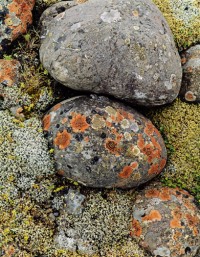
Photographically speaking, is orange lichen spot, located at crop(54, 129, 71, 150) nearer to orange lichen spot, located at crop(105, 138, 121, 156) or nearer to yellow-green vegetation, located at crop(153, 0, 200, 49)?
orange lichen spot, located at crop(105, 138, 121, 156)

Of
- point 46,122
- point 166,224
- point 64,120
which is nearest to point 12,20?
point 46,122

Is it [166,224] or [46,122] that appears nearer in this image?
[166,224]

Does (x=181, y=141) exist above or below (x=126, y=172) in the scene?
below

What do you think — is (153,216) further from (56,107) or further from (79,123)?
(56,107)

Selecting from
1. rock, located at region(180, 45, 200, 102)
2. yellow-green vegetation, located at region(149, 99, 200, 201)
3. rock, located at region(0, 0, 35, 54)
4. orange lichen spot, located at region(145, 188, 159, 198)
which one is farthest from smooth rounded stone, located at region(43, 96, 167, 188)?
rock, located at region(0, 0, 35, 54)

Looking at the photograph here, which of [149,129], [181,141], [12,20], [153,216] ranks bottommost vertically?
[153,216]

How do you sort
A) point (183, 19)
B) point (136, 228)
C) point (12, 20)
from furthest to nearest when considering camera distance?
point (183, 19) → point (12, 20) → point (136, 228)

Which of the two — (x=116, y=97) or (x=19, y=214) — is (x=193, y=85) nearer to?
(x=116, y=97)

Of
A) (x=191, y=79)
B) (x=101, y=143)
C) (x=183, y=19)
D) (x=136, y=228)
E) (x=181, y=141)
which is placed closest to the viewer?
(x=101, y=143)

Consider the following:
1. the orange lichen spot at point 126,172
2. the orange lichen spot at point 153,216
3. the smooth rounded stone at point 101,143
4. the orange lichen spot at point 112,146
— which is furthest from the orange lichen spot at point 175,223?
the orange lichen spot at point 112,146
